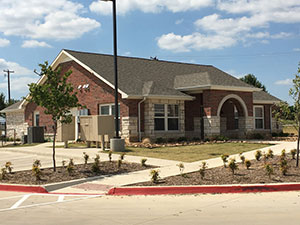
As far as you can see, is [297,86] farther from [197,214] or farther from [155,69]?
[155,69]

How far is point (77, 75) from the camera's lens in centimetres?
2656

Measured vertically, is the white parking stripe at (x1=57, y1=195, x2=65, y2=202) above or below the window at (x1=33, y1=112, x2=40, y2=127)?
below

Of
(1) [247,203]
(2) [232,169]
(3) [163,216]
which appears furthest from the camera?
(2) [232,169]

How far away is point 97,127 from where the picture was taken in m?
19.6

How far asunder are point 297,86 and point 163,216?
23.2 feet

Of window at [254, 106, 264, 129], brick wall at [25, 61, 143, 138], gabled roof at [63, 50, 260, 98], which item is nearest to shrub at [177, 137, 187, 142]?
gabled roof at [63, 50, 260, 98]

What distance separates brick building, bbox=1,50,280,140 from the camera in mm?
22875

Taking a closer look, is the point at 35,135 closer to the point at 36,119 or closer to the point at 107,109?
the point at 36,119

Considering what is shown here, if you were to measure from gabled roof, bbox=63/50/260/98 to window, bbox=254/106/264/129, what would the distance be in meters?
4.10

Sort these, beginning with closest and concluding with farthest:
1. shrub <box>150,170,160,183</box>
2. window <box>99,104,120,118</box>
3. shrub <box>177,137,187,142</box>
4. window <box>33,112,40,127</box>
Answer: shrub <box>150,170,160,183</box>, shrub <box>177,137,187,142</box>, window <box>99,104,120,118</box>, window <box>33,112,40,127</box>

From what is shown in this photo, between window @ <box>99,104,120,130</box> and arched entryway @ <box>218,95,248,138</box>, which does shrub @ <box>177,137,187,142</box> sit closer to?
arched entryway @ <box>218,95,248,138</box>

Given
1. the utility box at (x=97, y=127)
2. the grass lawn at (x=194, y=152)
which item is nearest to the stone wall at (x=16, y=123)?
the utility box at (x=97, y=127)

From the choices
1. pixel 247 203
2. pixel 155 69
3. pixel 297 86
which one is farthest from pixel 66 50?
pixel 247 203

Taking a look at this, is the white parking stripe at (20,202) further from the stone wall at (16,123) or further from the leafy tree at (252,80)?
the leafy tree at (252,80)
